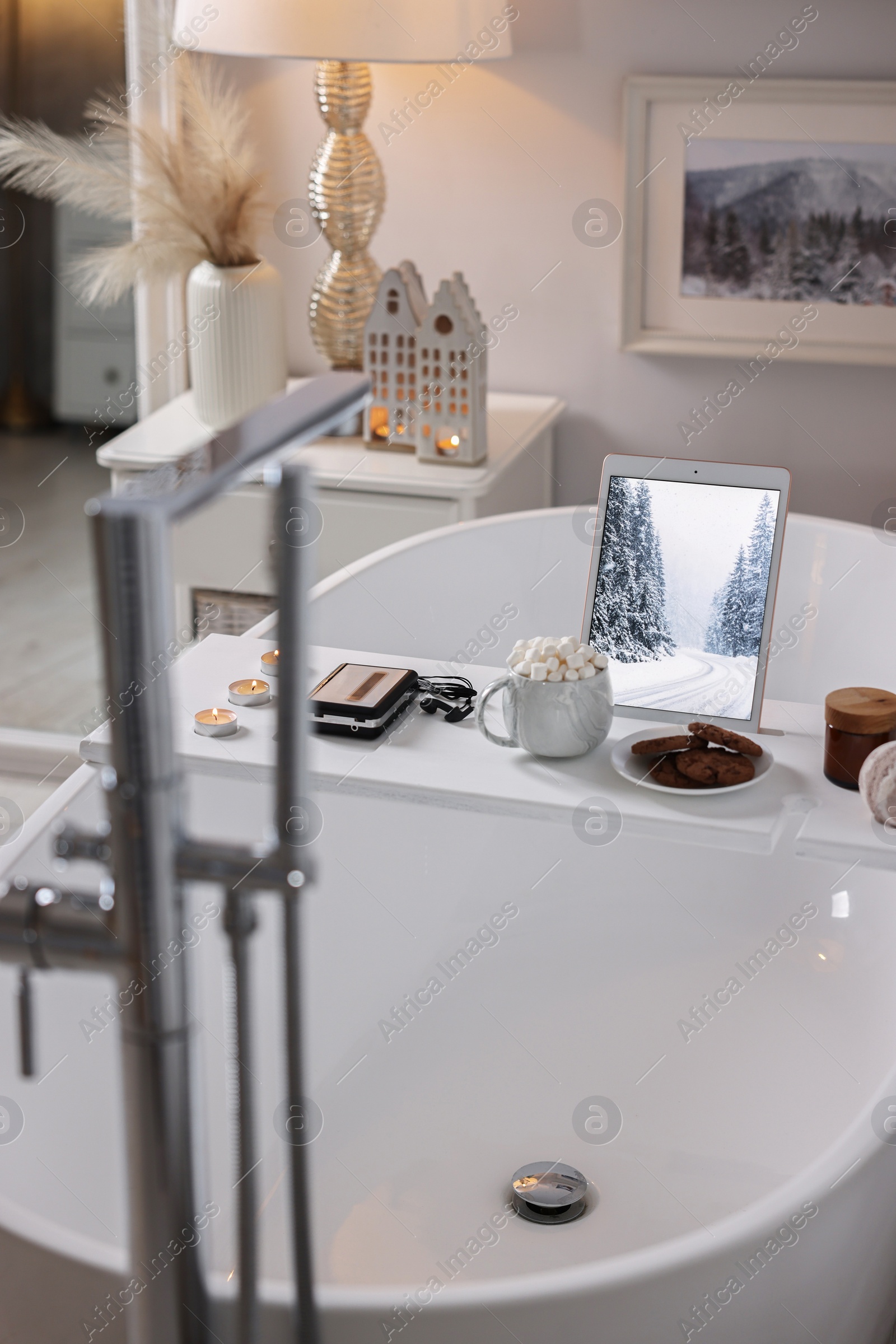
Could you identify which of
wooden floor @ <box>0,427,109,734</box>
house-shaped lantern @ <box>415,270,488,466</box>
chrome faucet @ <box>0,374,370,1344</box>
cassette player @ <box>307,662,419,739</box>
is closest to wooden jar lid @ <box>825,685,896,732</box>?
cassette player @ <box>307,662,419,739</box>

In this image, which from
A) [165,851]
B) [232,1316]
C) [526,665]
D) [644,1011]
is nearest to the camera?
[165,851]

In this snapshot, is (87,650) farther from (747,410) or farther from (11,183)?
(747,410)

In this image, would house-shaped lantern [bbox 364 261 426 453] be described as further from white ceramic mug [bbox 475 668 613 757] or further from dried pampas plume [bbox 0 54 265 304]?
white ceramic mug [bbox 475 668 613 757]

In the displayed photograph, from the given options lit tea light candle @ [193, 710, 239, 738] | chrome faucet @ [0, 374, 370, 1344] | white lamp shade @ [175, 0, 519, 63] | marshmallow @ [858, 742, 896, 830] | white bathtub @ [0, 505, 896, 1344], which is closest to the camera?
chrome faucet @ [0, 374, 370, 1344]

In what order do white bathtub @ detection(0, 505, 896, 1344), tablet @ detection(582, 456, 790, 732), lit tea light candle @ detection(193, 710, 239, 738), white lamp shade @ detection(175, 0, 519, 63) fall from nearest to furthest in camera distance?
white bathtub @ detection(0, 505, 896, 1344) → lit tea light candle @ detection(193, 710, 239, 738) → tablet @ detection(582, 456, 790, 732) → white lamp shade @ detection(175, 0, 519, 63)

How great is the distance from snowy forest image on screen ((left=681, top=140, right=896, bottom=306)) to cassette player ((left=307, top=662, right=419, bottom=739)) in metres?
1.53

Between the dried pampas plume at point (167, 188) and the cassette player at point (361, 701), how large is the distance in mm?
1333

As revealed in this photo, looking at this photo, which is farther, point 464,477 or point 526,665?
point 464,477

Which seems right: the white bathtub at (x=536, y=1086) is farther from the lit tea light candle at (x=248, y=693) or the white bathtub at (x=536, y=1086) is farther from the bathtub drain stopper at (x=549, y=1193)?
the lit tea light candle at (x=248, y=693)

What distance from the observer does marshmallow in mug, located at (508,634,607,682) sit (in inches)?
47.9

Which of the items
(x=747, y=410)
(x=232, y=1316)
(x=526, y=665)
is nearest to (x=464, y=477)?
(x=747, y=410)

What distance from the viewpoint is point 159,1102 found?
0.64 m

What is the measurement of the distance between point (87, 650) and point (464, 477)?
1152 millimetres

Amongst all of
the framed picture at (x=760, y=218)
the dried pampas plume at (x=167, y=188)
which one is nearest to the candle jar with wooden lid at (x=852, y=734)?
the framed picture at (x=760, y=218)
